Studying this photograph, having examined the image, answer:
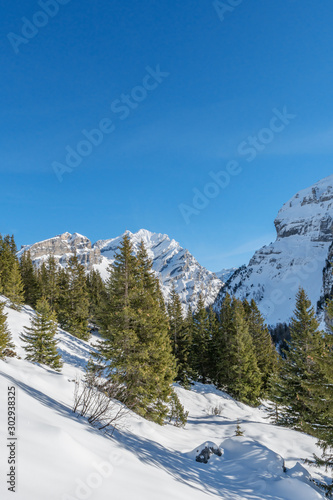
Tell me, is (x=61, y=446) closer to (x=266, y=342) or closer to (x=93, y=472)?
(x=93, y=472)

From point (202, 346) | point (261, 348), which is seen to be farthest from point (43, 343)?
point (261, 348)

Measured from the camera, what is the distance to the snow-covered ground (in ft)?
11.4

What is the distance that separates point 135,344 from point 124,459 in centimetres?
1048

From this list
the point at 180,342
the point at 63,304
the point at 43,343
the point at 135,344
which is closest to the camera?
the point at 135,344

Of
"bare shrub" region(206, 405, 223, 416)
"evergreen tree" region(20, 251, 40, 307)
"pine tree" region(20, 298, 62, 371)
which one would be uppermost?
"evergreen tree" region(20, 251, 40, 307)

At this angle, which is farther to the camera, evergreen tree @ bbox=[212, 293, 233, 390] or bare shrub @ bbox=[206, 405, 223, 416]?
evergreen tree @ bbox=[212, 293, 233, 390]

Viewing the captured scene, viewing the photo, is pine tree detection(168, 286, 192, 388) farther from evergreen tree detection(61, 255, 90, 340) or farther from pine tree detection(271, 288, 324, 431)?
evergreen tree detection(61, 255, 90, 340)

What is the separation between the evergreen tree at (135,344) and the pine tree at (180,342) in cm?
1337

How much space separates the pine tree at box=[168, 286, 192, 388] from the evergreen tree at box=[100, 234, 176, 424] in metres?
13.4

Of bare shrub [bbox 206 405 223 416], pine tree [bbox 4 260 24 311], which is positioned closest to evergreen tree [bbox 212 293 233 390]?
bare shrub [bbox 206 405 223 416]

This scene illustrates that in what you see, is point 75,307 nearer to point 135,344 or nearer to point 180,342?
point 180,342

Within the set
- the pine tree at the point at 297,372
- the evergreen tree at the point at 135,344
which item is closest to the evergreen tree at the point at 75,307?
the evergreen tree at the point at 135,344

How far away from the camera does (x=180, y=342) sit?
34.5 meters

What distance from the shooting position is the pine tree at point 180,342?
31.7 metres
